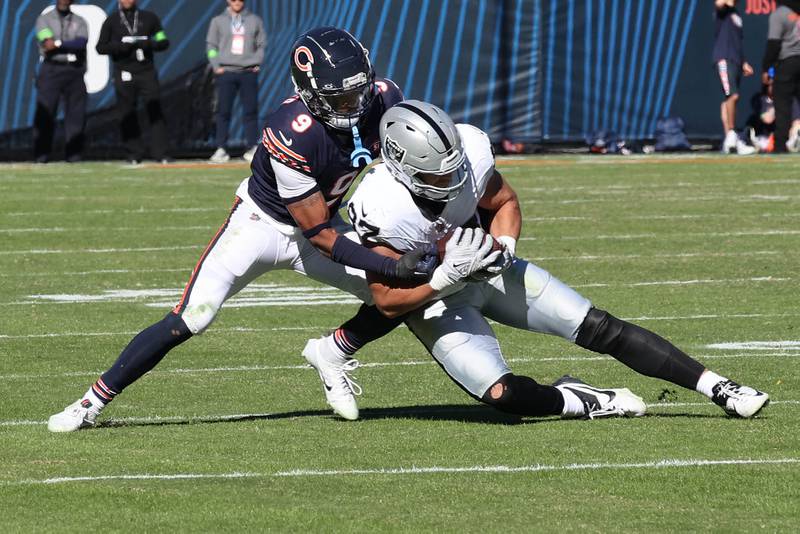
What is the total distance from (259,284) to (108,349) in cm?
282

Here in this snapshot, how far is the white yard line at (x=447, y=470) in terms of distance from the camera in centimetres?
533

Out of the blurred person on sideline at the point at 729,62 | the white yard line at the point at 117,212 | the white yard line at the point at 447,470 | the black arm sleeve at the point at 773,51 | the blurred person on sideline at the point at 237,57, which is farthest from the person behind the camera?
the blurred person on sideline at the point at 729,62

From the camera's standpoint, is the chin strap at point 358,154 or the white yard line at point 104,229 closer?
the chin strap at point 358,154

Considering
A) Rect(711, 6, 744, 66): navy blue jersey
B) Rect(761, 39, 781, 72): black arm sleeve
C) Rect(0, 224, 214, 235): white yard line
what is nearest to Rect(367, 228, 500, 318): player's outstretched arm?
Rect(0, 224, 214, 235): white yard line

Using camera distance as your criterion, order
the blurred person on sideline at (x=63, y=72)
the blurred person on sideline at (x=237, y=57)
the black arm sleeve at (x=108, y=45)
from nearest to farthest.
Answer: the black arm sleeve at (x=108, y=45)
the blurred person on sideline at (x=63, y=72)
the blurred person on sideline at (x=237, y=57)

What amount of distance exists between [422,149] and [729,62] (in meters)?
15.4

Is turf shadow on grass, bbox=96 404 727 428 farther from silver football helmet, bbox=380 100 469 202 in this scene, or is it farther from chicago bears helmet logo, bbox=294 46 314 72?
chicago bears helmet logo, bbox=294 46 314 72

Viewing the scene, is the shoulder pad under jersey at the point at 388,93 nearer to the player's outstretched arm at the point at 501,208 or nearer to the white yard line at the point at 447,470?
the player's outstretched arm at the point at 501,208

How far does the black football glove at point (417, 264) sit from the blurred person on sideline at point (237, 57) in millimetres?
13537

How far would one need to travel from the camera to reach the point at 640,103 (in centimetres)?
2180

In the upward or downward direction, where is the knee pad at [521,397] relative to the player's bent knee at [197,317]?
downward

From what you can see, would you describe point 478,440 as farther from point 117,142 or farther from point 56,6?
point 117,142

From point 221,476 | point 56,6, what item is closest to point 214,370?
point 221,476

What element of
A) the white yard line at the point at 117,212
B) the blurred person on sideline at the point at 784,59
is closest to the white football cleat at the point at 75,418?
the white yard line at the point at 117,212
